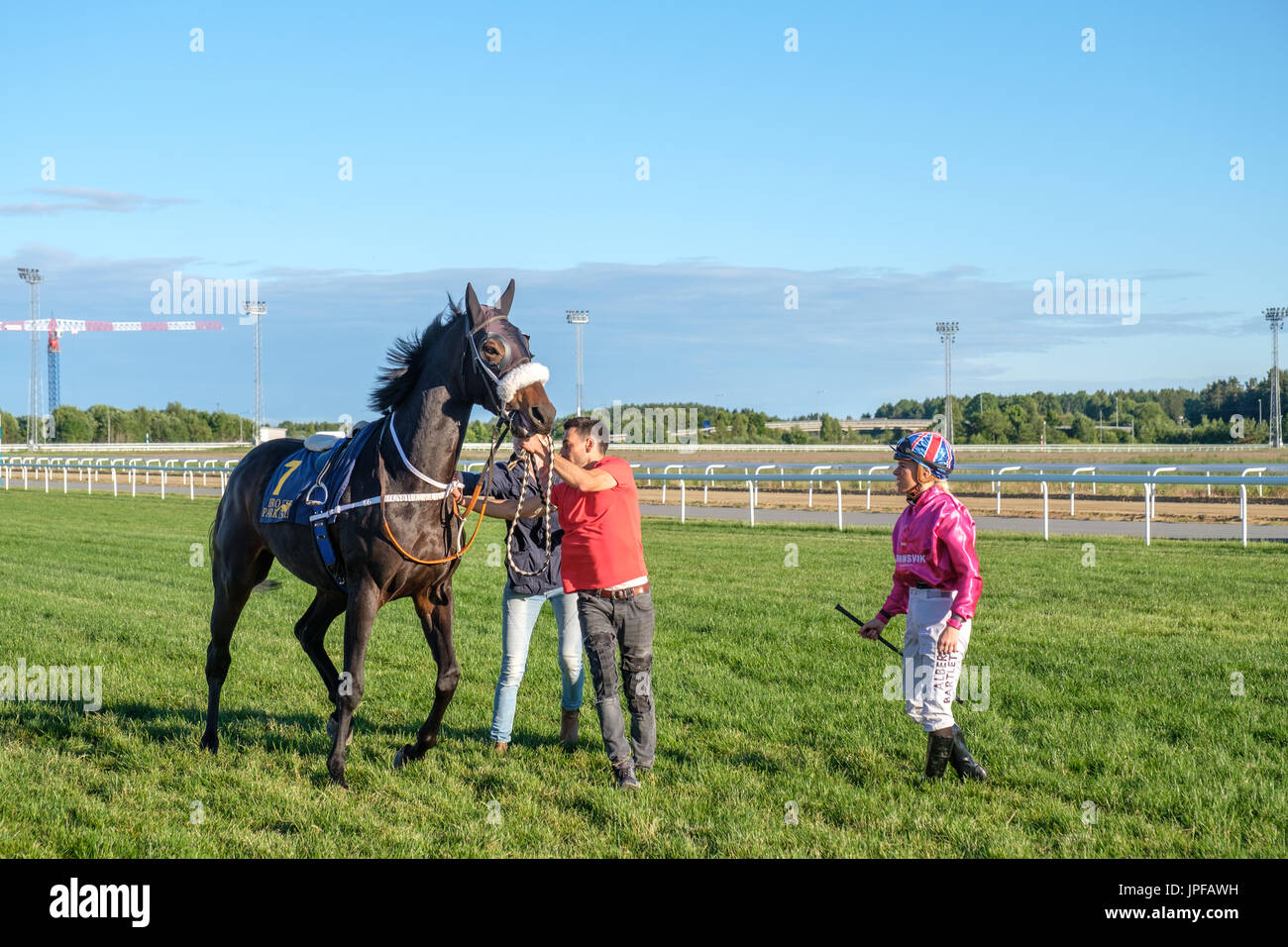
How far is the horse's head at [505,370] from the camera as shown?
465cm

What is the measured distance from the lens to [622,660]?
5039 mm

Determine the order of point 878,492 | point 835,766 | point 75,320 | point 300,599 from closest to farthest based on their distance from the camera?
point 835,766 → point 300,599 → point 878,492 → point 75,320

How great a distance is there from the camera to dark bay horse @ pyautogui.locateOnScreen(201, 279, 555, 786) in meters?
4.80

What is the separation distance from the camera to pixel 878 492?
3092 cm

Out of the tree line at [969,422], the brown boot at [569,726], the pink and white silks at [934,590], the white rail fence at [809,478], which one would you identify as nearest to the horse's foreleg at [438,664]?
the brown boot at [569,726]

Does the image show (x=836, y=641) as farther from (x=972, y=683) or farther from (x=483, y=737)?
(x=483, y=737)

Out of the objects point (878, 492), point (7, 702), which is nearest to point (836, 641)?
point (7, 702)

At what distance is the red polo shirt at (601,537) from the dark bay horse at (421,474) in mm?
580

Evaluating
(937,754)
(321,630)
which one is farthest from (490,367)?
(937,754)

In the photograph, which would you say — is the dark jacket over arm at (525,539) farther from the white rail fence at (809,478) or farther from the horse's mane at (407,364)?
the white rail fence at (809,478)

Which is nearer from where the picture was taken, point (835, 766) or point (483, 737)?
point (835, 766)

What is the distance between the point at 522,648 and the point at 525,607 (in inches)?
8.9
